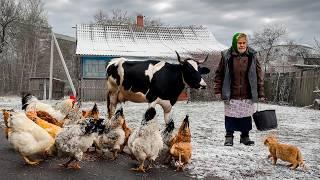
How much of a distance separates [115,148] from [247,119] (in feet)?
8.39

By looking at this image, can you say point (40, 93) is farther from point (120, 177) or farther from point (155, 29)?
point (120, 177)

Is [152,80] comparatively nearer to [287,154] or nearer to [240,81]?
[240,81]

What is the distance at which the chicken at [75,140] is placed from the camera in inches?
245

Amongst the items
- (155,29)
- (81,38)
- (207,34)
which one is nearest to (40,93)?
(81,38)

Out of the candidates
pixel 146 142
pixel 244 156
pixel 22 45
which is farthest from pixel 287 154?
pixel 22 45

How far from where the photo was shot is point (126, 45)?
27.2m

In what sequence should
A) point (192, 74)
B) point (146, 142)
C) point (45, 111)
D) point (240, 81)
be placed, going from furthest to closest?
point (45, 111), point (192, 74), point (240, 81), point (146, 142)

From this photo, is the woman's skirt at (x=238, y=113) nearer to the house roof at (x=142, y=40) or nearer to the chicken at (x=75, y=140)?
the chicken at (x=75, y=140)

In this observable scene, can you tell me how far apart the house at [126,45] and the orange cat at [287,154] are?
58.4 ft

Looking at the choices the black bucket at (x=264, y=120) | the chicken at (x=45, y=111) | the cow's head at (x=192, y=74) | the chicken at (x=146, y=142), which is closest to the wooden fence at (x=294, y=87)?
the cow's head at (x=192, y=74)

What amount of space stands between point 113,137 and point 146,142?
0.91 meters

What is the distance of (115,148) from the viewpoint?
278 inches

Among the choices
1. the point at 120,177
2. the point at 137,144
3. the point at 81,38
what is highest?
the point at 81,38

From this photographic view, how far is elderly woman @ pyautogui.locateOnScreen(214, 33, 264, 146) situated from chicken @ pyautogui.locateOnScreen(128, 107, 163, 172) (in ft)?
6.21
